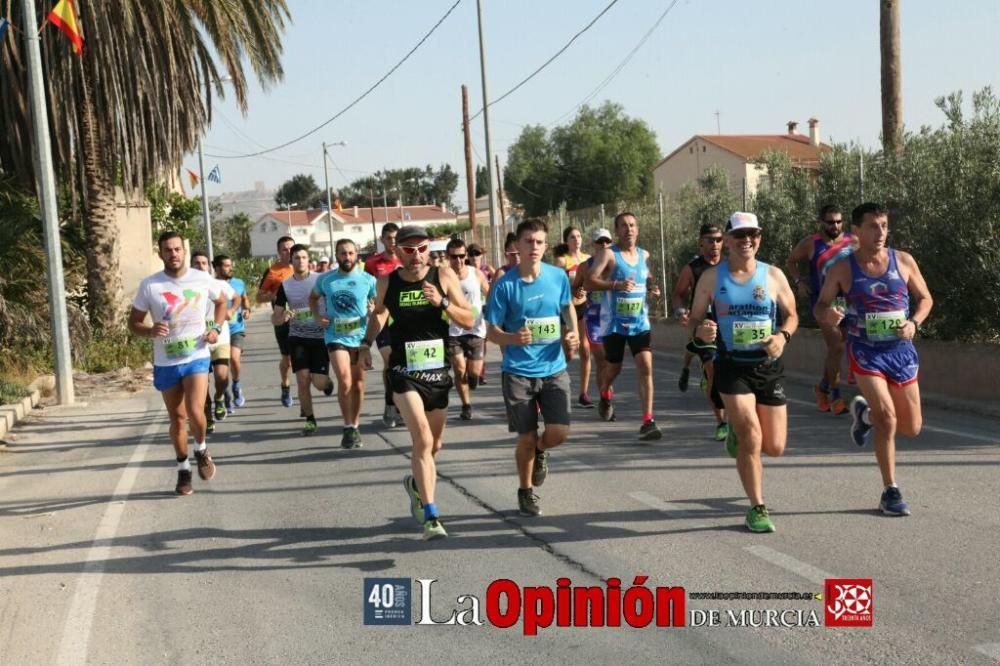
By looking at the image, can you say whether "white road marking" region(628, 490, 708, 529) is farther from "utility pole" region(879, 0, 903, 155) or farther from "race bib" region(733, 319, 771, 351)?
"utility pole" region(879, 0, 903, 155)

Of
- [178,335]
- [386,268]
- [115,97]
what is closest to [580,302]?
[386,268]

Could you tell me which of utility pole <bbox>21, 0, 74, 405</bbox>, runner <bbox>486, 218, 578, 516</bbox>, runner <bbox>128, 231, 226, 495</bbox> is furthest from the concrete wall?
utility pole <bbox>21, 0, 74, 405</bbox>

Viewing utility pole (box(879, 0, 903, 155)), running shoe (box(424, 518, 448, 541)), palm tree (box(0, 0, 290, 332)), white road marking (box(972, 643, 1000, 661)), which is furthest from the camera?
palm tree (box(0, 0, 290, 332))

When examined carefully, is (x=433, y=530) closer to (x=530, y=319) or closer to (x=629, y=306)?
(x=530, y=319)

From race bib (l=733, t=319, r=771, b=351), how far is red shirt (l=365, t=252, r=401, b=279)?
513cm

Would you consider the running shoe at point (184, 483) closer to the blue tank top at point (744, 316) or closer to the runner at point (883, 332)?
the blue tank top at point (744, 316)

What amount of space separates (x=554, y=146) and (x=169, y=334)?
7254 cm

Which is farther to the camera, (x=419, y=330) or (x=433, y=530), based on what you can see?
(x=419, y=330)

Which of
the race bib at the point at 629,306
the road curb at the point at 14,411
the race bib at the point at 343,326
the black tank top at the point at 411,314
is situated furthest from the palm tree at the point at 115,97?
the black tank top at the point at 411,314

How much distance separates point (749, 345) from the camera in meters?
6.70

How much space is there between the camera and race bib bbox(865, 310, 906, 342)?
22.7 feet

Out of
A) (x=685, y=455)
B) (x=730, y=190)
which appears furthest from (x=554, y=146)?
(x=685, y=455)

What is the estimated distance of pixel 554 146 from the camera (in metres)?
79.6

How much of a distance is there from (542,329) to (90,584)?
312 centimetres
